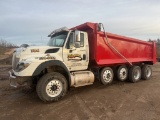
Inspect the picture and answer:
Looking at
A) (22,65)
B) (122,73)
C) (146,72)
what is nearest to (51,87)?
(22,65)

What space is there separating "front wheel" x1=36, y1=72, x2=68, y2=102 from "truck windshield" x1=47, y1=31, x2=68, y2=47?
129cm

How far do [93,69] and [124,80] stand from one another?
2.32 meters

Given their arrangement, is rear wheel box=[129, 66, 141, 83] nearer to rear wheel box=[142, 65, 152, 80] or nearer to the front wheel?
rear wheel box=[142, 65, 152, 80]

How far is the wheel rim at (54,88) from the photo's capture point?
6.13 metres

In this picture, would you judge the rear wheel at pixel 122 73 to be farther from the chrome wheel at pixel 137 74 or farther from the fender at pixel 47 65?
the fender at pixel 47 65

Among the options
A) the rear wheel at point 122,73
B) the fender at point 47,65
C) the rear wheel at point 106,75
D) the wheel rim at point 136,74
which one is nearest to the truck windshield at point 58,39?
the fender at point 47,65

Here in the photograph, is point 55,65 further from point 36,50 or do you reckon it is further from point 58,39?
point 58,39

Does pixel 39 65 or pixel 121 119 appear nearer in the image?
pixel 121 119

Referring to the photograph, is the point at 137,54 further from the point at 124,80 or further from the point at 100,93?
the point at 100,93

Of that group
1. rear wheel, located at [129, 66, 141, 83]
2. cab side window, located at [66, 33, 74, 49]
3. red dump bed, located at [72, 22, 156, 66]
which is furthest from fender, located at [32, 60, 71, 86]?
rear wheel, located at [129, 66, 141, 83]

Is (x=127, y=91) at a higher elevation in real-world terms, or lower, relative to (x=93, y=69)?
lower

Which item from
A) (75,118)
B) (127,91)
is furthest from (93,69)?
(75,118)

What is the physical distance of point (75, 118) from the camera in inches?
191

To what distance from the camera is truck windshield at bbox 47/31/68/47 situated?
6.98 metres
